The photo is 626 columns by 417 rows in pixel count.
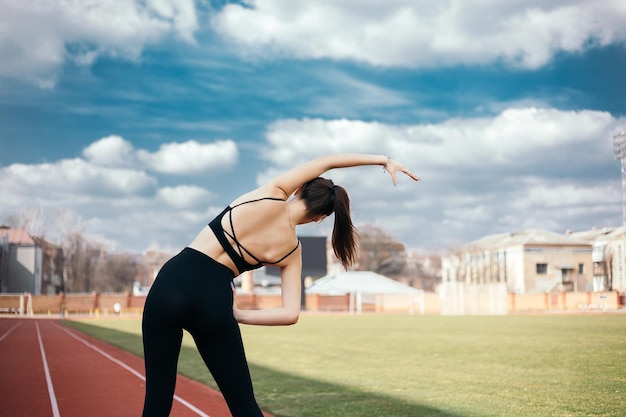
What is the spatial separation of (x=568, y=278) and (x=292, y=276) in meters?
80.3

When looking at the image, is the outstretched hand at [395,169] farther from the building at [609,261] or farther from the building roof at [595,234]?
the building roof at [595,234]

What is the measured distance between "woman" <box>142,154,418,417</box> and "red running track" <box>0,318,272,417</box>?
5614 millimetres

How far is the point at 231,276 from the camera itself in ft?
9.91

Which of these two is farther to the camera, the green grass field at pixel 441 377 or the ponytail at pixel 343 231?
the green grass field at pixel 441 377

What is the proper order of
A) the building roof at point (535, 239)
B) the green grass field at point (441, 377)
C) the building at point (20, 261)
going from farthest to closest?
the building roof at point (535, 239) → the building at point (20, 261) → the green grass field at point (441, 377)

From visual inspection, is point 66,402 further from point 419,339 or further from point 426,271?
point 426,271

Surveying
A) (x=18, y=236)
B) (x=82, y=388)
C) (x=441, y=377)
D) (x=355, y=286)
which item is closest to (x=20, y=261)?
(x=18, y=236)

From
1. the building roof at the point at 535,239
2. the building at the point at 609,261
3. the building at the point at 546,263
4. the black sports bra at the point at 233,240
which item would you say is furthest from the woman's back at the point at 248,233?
the building roof at the point at 535,239

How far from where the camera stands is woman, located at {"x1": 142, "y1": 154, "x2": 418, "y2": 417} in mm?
2877

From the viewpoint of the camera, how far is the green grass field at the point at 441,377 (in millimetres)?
8727

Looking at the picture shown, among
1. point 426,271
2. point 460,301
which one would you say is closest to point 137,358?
point 460,301

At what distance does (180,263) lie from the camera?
295 centimetres

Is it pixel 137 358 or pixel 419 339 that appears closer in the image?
pixel 137 358

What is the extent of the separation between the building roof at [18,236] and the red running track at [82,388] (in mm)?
58218
